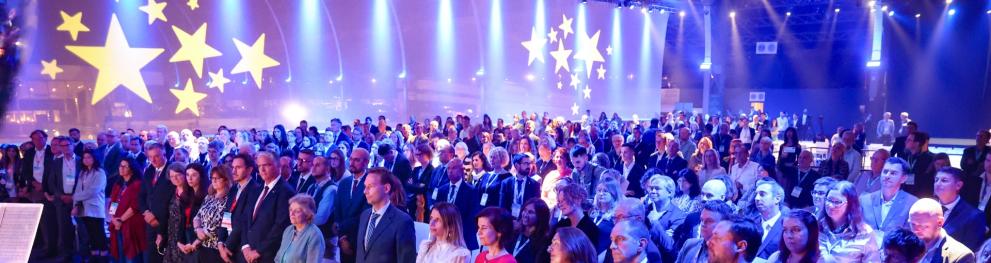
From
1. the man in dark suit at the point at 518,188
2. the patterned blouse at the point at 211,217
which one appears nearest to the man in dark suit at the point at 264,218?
the patterned blouse at the point at 211,217

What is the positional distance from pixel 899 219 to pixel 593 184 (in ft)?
7.81

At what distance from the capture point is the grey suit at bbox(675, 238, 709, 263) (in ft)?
9.89

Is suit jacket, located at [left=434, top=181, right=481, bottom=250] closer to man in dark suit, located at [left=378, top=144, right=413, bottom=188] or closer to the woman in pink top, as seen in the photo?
man in dark suit, located at [left=378, top=144, right=413, bottom=188]

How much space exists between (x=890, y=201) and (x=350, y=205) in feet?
11.6

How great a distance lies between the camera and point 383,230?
3596 millimetres

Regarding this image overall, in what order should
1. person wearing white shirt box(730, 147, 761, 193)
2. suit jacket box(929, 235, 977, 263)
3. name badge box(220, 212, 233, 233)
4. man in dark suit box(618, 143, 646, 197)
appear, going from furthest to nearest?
man in dark suit box(618, 143, 646, 197) < person wearing white shirt box(730, 147, 761, 193) < name badge box(220, 212, 233, 233) < suit jacket box(929, 235, 977, 263)

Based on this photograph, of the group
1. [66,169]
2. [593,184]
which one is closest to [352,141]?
[66,169]

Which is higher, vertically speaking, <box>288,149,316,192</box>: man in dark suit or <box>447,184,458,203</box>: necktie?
<box>288,149,316,192</box>: man in dark suit

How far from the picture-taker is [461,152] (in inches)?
251

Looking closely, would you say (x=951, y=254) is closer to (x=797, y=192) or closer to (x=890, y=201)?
(x=890, y=201)

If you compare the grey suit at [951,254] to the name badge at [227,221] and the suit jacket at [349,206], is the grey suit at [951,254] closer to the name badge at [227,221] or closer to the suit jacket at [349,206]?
the suit jacket at [349,206]

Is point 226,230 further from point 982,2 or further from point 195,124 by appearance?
point 982,2

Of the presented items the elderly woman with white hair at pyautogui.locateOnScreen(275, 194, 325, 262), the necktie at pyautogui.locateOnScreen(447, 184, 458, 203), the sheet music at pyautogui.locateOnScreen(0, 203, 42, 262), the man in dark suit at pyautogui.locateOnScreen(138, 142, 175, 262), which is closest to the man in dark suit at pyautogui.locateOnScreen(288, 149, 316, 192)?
the man in dark suit at pyautogui.locateOnScreen(138, 142, 175, 262)

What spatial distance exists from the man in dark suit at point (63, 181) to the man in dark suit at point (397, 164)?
272 centimetres
